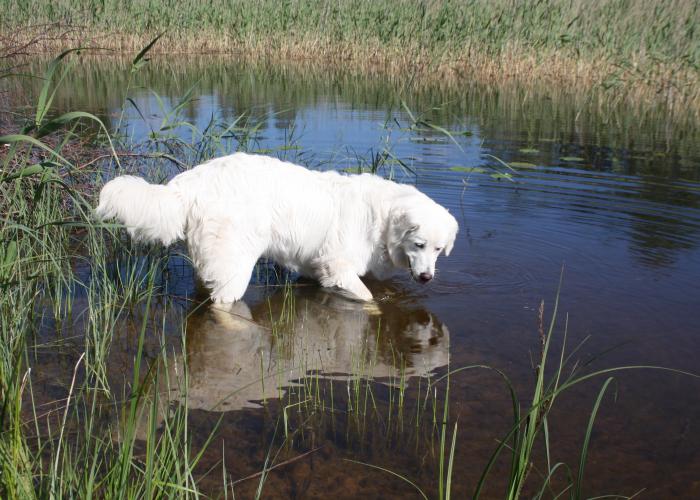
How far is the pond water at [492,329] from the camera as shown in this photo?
3289 mm

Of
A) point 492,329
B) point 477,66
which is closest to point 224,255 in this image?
point 492,329

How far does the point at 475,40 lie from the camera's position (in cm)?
1756

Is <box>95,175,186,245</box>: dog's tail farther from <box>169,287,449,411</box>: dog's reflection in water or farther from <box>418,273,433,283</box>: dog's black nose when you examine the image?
<box>418,273,433,283</box>: dog's black nose

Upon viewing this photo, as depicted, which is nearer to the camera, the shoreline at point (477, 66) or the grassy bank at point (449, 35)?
the shoreline at point (477, 66)

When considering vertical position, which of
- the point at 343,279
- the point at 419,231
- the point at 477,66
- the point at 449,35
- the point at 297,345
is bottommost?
the point at 297,345

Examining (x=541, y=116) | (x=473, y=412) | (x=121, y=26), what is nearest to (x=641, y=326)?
(x=473, y=412)

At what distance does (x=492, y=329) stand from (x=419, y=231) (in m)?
0.91

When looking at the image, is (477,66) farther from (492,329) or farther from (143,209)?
(143,209)

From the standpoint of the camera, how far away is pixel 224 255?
468 cm

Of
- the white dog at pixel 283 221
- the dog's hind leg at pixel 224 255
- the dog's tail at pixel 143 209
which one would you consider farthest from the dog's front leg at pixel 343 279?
the dog's tail at pixel 143 209

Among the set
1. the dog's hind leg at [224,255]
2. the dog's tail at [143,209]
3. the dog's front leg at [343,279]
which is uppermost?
the dog's tail at [143,209]

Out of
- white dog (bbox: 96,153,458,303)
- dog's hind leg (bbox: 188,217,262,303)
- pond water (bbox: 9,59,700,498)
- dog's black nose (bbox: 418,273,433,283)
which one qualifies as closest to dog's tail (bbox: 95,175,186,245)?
white dog (bbox: 96,153,458,303)

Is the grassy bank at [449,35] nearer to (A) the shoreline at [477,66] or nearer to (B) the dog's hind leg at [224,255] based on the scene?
(A) the shoreline at [477,66]

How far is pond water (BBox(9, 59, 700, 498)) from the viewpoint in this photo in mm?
3289
